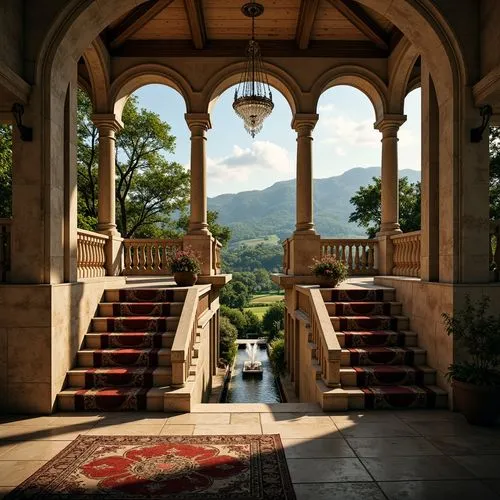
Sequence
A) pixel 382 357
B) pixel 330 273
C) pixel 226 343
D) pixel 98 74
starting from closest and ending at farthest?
pixel 382 357
pixel 330 273
pixel 98 74
pixel 226 343

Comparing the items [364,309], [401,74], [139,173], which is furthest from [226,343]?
[401,74]

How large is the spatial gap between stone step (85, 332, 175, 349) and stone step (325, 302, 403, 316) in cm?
285

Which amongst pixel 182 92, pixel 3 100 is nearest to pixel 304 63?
pixel 182 92

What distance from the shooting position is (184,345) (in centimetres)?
604

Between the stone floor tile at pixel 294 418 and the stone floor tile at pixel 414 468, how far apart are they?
1168mm

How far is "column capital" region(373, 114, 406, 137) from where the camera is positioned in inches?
416

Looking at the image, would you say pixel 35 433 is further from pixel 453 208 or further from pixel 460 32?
pixel 460 32

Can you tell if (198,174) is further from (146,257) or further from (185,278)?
(185,278)

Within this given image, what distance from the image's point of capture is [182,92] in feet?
34.7

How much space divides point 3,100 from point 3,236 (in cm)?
183

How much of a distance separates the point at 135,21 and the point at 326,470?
945 centimetres

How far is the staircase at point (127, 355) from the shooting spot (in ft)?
18.9

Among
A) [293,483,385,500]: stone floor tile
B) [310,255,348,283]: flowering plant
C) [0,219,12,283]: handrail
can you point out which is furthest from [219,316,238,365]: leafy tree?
[293,483,385,500]: stone floor tile

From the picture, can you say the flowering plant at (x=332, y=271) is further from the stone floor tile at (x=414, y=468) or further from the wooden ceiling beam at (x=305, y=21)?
the wooden ceiling beam at (x=305, y=21)
